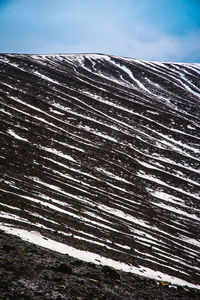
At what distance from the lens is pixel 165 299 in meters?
10.8

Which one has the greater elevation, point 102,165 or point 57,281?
point 57,281

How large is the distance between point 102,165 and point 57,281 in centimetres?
3753

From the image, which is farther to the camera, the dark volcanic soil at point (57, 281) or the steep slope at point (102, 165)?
the steep slope at point (102, 165)

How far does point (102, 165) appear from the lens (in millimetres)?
46250

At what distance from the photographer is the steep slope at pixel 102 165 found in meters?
20.3

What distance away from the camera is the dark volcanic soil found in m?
7.68

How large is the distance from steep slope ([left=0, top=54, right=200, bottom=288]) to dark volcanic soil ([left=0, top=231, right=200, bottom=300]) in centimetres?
298

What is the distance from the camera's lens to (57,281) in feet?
28.9

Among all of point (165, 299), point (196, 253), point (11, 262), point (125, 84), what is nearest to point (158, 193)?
point (196, 253)

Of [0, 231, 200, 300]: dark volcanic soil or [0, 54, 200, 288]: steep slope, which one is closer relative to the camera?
[0, 231, 200, 300]: dark volcanic soil

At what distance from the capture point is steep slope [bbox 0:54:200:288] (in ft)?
66.7

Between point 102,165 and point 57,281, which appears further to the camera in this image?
point 102,165

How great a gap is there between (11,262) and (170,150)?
5571 centimetres

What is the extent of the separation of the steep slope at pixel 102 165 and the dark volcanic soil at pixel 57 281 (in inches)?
117
